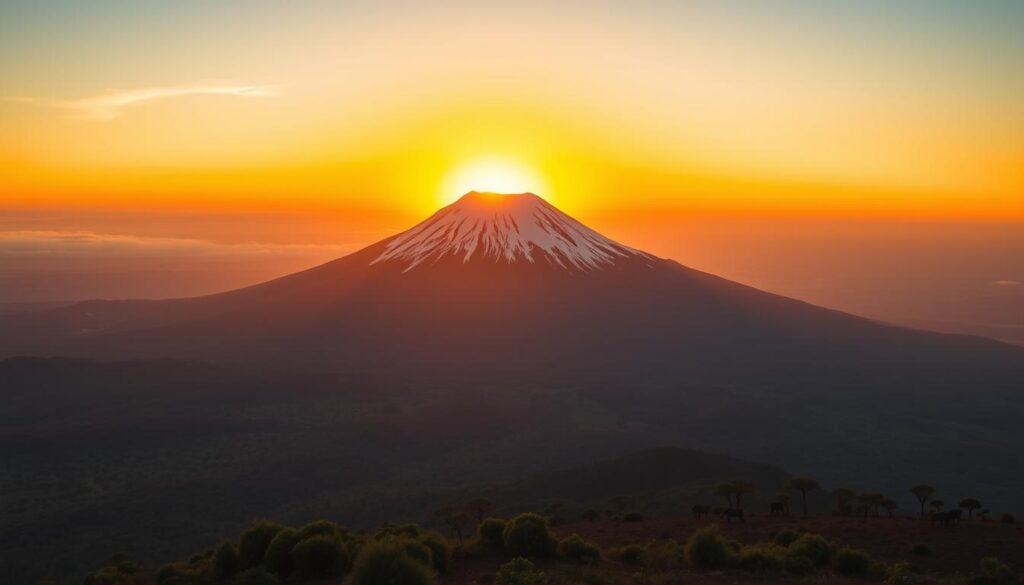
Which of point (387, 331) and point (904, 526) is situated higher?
point (387, 331)

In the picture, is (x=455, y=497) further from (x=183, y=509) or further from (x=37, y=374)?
(x=37, y=374)

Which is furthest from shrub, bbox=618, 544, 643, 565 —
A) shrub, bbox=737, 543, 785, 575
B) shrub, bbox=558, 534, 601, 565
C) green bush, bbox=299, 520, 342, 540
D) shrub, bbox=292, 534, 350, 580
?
green bush, bbox=299, 520, 342, 540

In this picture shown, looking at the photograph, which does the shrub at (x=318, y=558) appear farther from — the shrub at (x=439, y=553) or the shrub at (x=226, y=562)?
the shrub at (x=226, y=562)

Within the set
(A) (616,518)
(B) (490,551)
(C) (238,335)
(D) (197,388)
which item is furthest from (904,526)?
(C) (238,335)

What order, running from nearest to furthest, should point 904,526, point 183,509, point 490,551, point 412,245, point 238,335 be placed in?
point 490,551
point 904,526
point 183,509
point 238,335
point 412,245

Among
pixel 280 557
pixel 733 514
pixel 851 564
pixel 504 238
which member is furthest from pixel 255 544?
pixel 504 238

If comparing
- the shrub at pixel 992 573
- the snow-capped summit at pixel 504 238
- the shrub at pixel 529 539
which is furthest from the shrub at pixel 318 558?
the snow-capped summit at pixel 504 238
